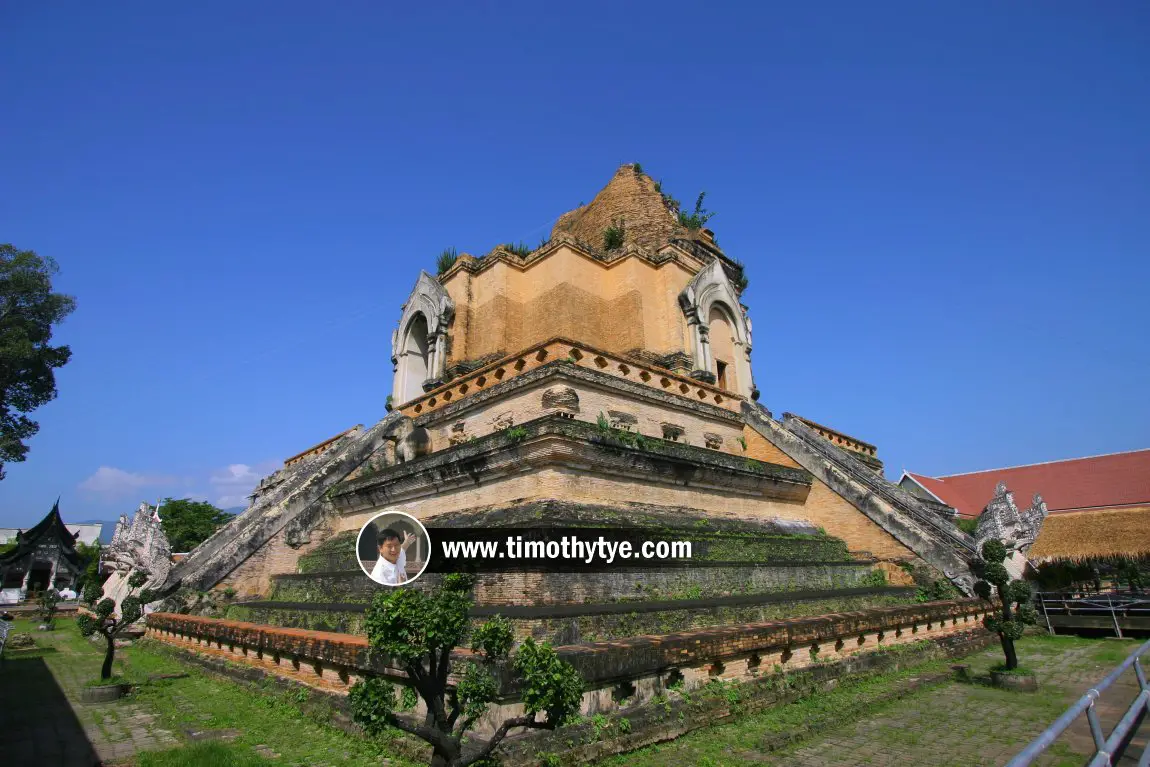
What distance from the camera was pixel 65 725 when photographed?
22.9 ft

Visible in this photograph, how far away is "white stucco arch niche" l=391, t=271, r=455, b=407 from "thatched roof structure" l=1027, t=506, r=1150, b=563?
16590 mm

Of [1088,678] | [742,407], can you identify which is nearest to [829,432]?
[742,407]

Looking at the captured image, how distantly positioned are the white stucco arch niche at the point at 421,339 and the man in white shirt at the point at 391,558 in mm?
6882

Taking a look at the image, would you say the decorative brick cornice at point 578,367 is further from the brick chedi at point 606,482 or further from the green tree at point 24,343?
the green tree at point 24,343

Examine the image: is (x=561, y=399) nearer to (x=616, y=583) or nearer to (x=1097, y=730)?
(x=616, y=583)

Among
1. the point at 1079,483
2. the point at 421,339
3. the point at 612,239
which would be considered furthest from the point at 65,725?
the point at 1079,483

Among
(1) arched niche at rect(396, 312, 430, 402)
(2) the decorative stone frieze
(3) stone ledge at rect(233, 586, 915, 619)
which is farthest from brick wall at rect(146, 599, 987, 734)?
(1) arched niche at rect(396, 312, 430, 402)

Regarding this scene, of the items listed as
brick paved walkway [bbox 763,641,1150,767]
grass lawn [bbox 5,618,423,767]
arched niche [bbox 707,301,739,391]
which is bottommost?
brick paved walkway [bbox 763,641,1150,767]

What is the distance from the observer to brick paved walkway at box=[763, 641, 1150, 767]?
5145 mm

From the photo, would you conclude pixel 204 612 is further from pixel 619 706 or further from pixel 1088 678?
pixel 1088 678

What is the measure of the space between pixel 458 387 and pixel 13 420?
23.4 meters

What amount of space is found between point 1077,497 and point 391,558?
28003 millimetres

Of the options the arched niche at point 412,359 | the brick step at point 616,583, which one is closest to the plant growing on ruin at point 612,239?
the arched niche at point 412,359

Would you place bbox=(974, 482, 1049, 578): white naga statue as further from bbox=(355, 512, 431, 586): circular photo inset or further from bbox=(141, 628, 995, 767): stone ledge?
bbox=(355, 512, 431, 586): circular photo inset
